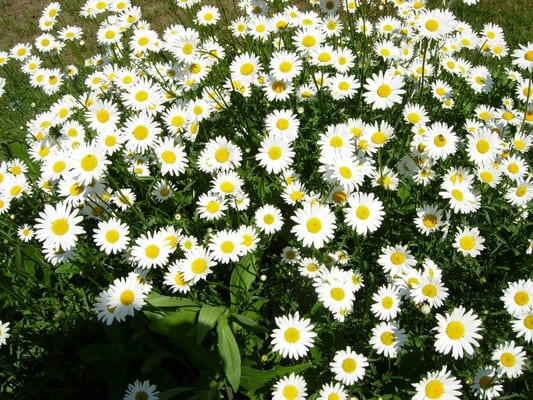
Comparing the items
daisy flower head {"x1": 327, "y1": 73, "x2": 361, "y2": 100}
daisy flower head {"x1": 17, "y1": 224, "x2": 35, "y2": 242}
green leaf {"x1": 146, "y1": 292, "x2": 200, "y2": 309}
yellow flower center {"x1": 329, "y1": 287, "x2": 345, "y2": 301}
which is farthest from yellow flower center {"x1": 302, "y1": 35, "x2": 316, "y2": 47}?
daisy flower head {"x1": 17, "y1": 224, "x2": 35, "y2": 242}

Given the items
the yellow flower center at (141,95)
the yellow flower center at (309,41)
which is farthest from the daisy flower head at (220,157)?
the yellow flower center at (309,41)

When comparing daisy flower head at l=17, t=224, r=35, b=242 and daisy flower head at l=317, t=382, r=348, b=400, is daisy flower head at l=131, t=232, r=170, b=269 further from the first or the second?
daisy flower head at l=317, t=382, r=348, b=400

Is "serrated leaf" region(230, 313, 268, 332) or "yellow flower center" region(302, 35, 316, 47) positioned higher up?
"yellow flower center" region(302, 35, 316, 47)

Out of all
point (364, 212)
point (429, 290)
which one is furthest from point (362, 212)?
point (429, 290)

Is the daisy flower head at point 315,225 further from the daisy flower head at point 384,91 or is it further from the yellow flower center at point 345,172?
the daisy flower head at point 384,91

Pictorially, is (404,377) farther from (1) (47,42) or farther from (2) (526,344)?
(1) (47,42)
